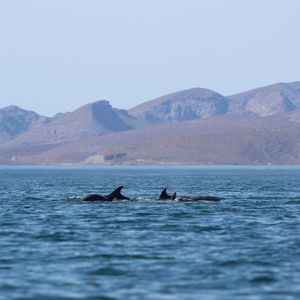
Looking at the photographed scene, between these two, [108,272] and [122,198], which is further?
[122,198]

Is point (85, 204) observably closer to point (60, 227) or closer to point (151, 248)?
point (60, 227)

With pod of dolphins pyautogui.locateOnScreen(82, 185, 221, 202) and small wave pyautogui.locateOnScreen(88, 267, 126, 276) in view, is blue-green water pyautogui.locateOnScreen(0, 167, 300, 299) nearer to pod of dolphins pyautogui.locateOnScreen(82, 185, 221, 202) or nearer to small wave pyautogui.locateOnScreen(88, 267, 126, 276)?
small wave pyautogui.locateOnScreen(88, 267, 126, 276)

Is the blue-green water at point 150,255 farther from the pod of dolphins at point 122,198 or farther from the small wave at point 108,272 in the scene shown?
the pod of dolphins at point 122,198

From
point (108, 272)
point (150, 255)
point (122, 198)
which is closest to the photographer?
point (108, 272)

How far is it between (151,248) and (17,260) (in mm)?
4863

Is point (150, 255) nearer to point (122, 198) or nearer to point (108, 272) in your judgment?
point (108, 272)

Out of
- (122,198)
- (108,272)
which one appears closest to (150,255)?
(108,272)

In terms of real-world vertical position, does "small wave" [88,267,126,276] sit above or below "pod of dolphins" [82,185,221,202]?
below

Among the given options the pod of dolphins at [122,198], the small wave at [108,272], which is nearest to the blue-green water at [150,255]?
the small wave at [108,272]

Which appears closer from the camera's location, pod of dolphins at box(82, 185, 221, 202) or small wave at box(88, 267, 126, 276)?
small wave at box(88, 267, 126, 276)

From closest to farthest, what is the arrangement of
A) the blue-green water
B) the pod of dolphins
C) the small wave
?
the blue-green water, the small wave, the pod of dolphins

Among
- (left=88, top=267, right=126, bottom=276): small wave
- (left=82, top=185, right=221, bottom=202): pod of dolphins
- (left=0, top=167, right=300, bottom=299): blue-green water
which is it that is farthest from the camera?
(left=82, top=185, right=221, bottom=202): pod of dolphins

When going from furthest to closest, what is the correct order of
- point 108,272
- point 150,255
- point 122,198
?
point 122,198, point 150,255, point 108,272

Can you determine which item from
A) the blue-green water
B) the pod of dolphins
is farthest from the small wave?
the pod of dolphins
